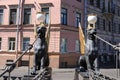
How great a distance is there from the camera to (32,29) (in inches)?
1321

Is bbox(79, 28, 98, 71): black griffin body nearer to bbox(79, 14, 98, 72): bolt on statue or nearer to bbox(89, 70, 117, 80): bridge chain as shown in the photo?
bbox(79, 14, 98, 72): bolt on statue

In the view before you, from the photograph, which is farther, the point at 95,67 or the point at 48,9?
the point at 48,9

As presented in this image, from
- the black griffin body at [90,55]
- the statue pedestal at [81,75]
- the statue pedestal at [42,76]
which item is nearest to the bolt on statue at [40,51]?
the statue pedestal at [42,76]

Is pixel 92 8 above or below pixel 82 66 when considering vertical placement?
above

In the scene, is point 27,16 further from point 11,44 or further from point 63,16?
point 63,16

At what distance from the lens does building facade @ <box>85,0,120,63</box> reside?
4356 cm

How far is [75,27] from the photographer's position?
35688 mm

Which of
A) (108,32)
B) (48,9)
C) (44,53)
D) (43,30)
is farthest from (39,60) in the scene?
(108,32)

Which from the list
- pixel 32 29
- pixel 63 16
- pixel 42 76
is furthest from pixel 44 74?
pixel 63 16

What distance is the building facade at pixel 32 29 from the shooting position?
1281 inches

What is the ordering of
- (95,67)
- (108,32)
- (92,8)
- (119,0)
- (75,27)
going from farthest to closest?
(119,0) → (108,32) → (92,8) → (75,27) → (95,67)

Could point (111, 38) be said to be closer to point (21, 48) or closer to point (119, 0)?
point (119, 0)

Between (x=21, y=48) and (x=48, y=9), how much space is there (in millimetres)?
5197

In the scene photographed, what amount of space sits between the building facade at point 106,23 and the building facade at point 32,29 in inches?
264
